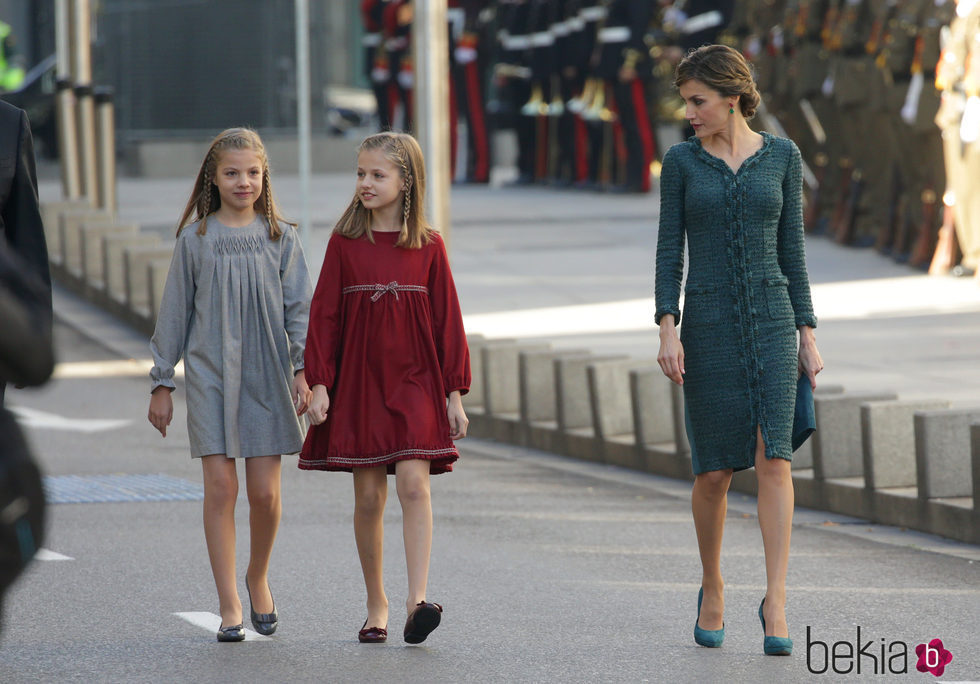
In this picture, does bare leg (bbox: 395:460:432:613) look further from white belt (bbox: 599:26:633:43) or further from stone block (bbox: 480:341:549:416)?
white belt (bbox: 599:26:633:43)

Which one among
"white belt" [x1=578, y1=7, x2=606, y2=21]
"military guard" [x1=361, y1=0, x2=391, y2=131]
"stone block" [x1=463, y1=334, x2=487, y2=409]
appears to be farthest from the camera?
"military guard" [x1=361, y1=0, x2=391, y2=131]

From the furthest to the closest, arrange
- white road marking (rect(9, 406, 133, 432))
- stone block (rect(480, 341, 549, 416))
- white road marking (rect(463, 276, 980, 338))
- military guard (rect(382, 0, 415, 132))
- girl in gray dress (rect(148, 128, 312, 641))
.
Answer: military guard (rect(382, 0, 415, 132)) → white road marking (rect(463, 276, 980, 338)) → white road marking (rect(9, 406, 133, 432)) → stone block (rect(480, 341, 549, 416)) → girl in gray dress (rect(148, 128, 312, 641))

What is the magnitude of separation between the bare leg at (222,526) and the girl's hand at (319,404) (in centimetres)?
35

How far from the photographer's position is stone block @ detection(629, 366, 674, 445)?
10789mm

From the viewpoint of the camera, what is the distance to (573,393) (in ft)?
37.7

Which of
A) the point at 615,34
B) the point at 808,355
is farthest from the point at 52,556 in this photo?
the point at 615,34

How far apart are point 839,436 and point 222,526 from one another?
3737 millimetres

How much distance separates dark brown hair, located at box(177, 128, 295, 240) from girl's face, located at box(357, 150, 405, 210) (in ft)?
1.06

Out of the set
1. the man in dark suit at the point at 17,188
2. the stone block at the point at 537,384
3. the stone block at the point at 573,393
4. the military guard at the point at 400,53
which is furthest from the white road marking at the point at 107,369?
the military guard at the point at 400,53

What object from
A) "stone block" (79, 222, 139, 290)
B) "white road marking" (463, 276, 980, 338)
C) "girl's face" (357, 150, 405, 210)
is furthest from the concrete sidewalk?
"girl's face" (357, 150, 405, 210)

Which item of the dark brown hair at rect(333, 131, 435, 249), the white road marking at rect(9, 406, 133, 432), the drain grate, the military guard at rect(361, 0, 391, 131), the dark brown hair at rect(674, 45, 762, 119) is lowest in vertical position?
the white road marking at rect(9, 406, 133, 432)

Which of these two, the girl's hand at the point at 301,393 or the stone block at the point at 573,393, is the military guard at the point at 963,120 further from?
the girl's hand at the point at 301,393

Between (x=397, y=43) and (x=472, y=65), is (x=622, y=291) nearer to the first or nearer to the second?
(x=472, y=65)

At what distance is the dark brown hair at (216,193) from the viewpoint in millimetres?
6543
